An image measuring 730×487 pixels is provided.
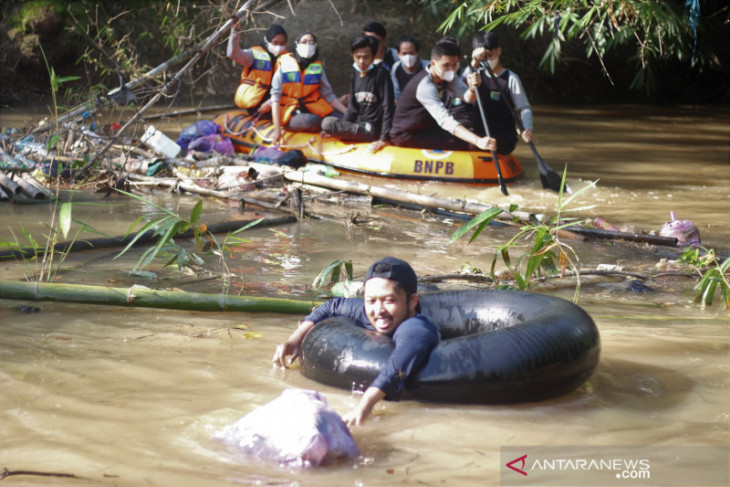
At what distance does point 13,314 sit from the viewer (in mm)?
4363

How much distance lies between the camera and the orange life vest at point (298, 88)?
1022 centimetres

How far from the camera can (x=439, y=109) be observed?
29.1 feet

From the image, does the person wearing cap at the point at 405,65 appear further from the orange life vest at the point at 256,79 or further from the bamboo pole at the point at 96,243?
the bamboo pole at the point at 96,243

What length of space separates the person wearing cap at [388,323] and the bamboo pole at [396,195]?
2.98m

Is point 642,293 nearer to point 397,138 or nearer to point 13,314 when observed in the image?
point 13,314

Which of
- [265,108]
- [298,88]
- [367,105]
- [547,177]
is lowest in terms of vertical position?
[547,177]

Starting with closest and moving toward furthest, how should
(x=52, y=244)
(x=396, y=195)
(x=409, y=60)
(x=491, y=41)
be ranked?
(x=52, y=244) → (x=396, y=195) → (x=491, y=41) → (x=409, y=60)

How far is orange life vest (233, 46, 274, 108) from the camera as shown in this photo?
1043 cm

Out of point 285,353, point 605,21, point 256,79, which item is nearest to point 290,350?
point 285,353

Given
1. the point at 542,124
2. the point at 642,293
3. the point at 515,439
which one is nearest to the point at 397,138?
the point at 642,293

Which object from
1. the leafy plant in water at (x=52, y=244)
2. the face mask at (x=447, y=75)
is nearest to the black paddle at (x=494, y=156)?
the face mask at (x=447, y=75)

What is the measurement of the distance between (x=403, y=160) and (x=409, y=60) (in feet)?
3.75

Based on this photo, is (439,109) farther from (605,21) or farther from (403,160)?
(605,21)

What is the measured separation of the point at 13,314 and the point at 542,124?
11228 millimetres
